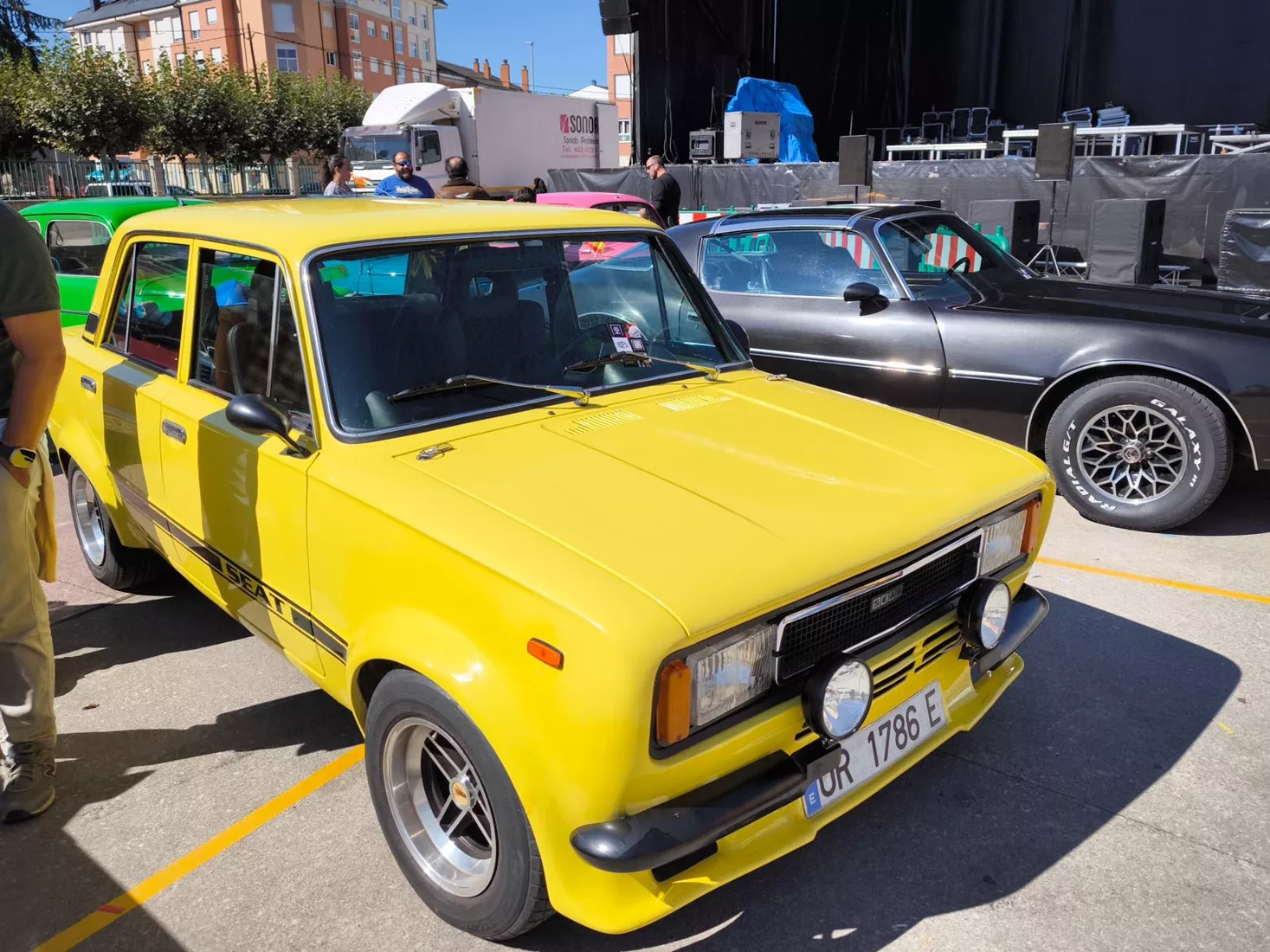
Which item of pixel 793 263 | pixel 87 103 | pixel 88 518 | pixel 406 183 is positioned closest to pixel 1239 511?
pixel 793 263

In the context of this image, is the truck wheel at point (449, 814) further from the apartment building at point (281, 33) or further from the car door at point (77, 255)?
the apartment building at point (281, 33)

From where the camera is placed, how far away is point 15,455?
105 inches

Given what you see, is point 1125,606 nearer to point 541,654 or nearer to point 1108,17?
point 541,654

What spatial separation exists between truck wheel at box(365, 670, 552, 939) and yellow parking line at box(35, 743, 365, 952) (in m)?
0.56

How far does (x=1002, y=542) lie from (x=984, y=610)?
29 centimetres

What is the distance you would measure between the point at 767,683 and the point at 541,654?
0.53m

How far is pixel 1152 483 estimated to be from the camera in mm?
4883

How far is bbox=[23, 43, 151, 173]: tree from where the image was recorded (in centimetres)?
3005

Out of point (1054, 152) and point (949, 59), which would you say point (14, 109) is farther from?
point (1054, 152)

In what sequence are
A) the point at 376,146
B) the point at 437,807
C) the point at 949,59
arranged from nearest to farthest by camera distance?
the point at 437,807 → the point at 949,59 → the point at 376,146

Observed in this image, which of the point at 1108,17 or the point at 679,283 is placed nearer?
the point at 679,283

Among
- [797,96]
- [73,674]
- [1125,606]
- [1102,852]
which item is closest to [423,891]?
[1102,852]

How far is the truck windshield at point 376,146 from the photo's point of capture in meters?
23.5

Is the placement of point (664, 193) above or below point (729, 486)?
above
